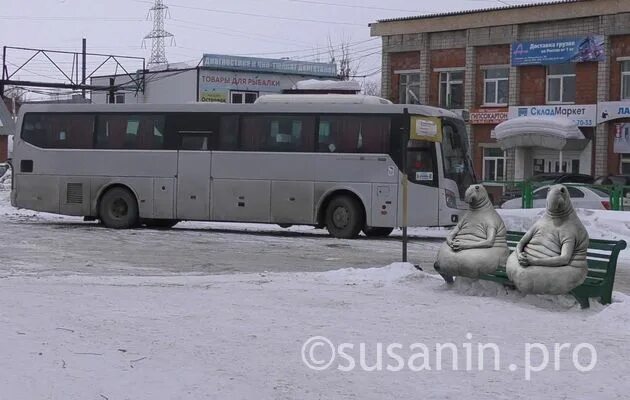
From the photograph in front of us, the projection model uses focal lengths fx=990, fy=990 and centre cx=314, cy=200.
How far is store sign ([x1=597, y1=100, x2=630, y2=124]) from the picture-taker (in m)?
38.9

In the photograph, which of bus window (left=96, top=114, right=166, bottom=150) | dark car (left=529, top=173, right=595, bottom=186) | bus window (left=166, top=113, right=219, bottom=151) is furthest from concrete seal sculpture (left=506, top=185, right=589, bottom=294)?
dark car (left=529, top=173, right=595, bottom=186)

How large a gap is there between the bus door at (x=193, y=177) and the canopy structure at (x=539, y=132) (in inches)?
742

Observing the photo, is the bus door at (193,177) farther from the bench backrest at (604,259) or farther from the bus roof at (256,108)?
the bench backrest at (604,259)

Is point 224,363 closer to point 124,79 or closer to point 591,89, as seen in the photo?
point 591,89

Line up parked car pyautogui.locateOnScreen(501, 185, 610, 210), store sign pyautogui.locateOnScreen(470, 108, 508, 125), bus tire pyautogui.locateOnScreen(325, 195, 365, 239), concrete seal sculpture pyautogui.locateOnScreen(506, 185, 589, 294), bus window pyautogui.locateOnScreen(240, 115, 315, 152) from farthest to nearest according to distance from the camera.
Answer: store sign pyautogui.locateOnScreen(470, 108, 508, 125) < parked car pyautogui.locateOnScreen(501, 185, 610, 210) < bus window pyautogui.locateOnScreen(240, 115, 315, 152) < bus tire pyautogui.locateOnScreen(325, 195, 365, 239) < concrete seal sculpture pyautogui.locateOnScreen(506, 185, 589, 294)

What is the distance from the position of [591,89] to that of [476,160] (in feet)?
21.0

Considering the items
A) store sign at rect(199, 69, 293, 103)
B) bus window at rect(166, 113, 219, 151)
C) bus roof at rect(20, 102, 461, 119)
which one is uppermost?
store sign at rect(199, 69, 293, 103)

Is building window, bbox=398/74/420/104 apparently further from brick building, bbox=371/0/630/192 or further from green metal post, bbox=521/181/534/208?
green metal post, bbox=521/181/534/208

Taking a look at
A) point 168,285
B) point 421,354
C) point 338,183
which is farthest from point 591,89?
point 421,354

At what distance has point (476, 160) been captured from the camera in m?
44.6

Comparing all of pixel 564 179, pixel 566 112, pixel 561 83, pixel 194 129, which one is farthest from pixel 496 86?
pixel 194 129

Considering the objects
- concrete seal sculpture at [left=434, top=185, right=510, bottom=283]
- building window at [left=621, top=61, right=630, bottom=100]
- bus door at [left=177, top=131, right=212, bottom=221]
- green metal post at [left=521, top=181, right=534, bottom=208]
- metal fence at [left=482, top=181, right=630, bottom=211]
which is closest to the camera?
concrete seal sculpture at [left=434, top=185, right=510, bottom=283]

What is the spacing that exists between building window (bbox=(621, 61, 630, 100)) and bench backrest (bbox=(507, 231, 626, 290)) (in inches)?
1134

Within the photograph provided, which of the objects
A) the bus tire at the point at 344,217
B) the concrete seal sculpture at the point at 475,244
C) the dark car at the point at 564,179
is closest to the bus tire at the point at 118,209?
the bus tire at the point at 344,217
